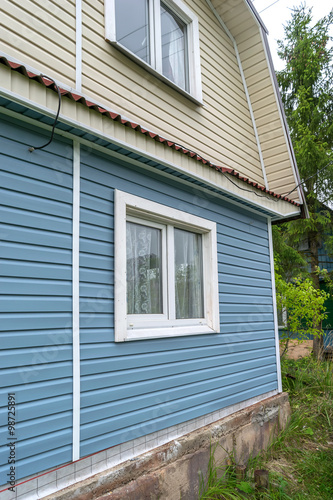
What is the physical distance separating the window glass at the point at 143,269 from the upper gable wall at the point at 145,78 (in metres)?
1.10

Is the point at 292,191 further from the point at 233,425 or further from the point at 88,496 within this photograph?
the point at 88,496

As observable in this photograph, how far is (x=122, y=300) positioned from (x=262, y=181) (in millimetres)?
3374

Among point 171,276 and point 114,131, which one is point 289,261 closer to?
point 171,276

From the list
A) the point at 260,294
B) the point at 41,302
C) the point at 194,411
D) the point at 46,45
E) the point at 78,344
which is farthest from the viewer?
the point at 260,294

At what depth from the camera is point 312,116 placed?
11.4 meters

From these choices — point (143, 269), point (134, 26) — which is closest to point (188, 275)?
point (143, 269)

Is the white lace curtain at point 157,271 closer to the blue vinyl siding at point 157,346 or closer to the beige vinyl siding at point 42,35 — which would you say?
the blue vinyl siding at point 157,346

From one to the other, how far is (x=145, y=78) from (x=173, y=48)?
93 centimetres

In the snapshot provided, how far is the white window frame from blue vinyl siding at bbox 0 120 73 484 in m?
1.54

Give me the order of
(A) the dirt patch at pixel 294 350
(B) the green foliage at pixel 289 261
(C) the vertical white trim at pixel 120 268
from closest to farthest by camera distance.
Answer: (C) the vertical white trim at pixel 120 268
(A) the dirt patch at pixel 294 350
(B) the green foliage at pixel 289 261

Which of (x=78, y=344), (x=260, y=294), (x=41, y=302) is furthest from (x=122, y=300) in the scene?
(x=260, y=294)

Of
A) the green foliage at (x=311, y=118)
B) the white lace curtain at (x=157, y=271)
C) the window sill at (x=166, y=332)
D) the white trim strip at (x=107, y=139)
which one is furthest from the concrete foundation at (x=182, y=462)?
the green foliage at (x=311, y=118)

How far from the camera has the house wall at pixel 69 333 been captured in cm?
250

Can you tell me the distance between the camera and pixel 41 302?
2.63 m
